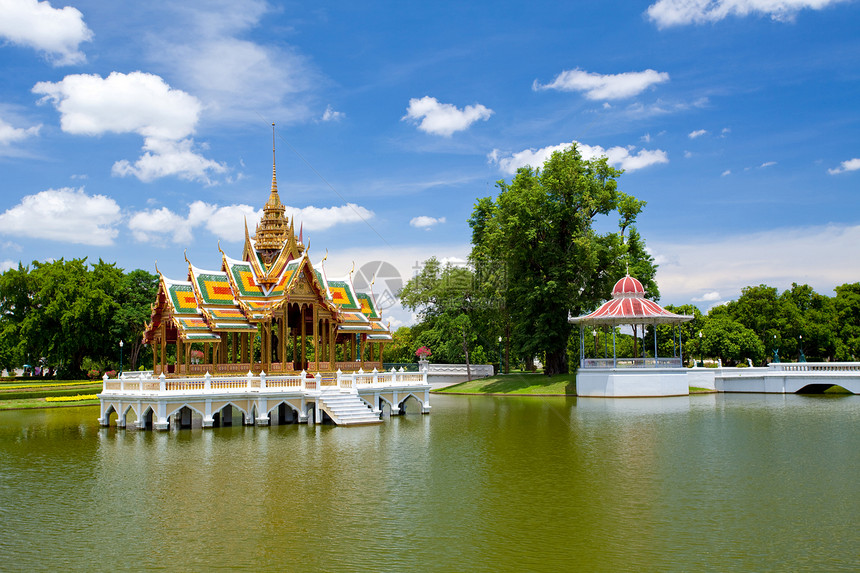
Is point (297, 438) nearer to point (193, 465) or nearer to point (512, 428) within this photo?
point (193, 465)

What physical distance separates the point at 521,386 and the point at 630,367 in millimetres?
8520

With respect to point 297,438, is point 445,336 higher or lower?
higher

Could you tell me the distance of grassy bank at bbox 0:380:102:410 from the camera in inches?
1538

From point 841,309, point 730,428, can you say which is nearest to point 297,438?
point 730,428

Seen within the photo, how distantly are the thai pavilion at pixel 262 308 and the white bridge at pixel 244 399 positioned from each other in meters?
2.08

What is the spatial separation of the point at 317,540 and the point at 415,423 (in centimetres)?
1687

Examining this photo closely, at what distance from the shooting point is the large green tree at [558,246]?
149 ft

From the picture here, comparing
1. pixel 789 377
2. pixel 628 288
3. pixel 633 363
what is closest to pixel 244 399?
pixel 633 363

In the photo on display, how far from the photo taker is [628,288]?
4262 cm

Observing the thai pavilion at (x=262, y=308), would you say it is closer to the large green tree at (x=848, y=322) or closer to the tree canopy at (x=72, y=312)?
the tree canopy at (x=72, y=312)

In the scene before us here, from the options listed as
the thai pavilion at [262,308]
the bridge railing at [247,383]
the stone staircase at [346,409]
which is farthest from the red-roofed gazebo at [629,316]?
the stone staircase at [346,409]

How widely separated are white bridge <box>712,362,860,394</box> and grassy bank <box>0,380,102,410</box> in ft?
127

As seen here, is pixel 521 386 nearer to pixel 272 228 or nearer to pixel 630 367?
pixel 630 367

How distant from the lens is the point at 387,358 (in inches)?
2955
